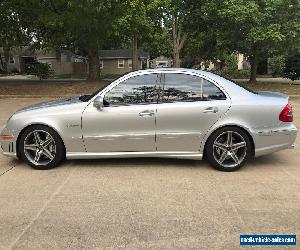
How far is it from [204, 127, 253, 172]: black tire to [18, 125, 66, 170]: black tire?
7.28 ft

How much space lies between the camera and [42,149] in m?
5.83

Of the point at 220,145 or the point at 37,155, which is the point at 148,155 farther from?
the point at 37,155

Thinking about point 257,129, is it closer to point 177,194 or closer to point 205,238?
point 177,194

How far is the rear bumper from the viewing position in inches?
224

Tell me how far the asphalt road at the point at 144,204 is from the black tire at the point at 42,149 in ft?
0.48

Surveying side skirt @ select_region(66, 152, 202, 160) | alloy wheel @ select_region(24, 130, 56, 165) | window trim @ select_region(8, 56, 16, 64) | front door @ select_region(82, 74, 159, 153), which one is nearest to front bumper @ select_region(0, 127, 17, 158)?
alloy wheel @ select_region(24, 130, 56, 165)

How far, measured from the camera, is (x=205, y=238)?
3633 millimetres

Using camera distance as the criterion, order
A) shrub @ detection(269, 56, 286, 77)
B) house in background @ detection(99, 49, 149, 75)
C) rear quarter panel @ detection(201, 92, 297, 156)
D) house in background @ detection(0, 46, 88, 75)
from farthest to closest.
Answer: house in background @ detection(99, 49, 149, 75) < house in background @ detection(0, 46, 88, 75) < shrub @ detection(269, 56, 286, 77) < rear quarter panel @ detection(201, 92, 297, 156)

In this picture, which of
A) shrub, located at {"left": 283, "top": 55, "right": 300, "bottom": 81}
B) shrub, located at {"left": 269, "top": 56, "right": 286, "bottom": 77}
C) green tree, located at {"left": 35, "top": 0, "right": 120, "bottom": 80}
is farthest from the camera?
shrub, located at {"left": 269, "top": 56, "right": 286, "bottom": 77}

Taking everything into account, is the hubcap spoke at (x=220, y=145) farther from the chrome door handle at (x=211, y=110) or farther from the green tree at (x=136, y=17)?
the green tree at (x=136, y=17)

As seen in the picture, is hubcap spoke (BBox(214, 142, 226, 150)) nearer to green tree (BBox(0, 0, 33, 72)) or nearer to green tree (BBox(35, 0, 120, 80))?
green tree (BBox(35, 0, 120, 80))

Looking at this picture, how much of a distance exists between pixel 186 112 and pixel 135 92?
0.83 metres

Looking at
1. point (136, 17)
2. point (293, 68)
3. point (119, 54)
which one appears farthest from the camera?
point (119, 54)

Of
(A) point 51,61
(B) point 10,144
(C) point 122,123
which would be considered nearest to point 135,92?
(C) point 122,123
